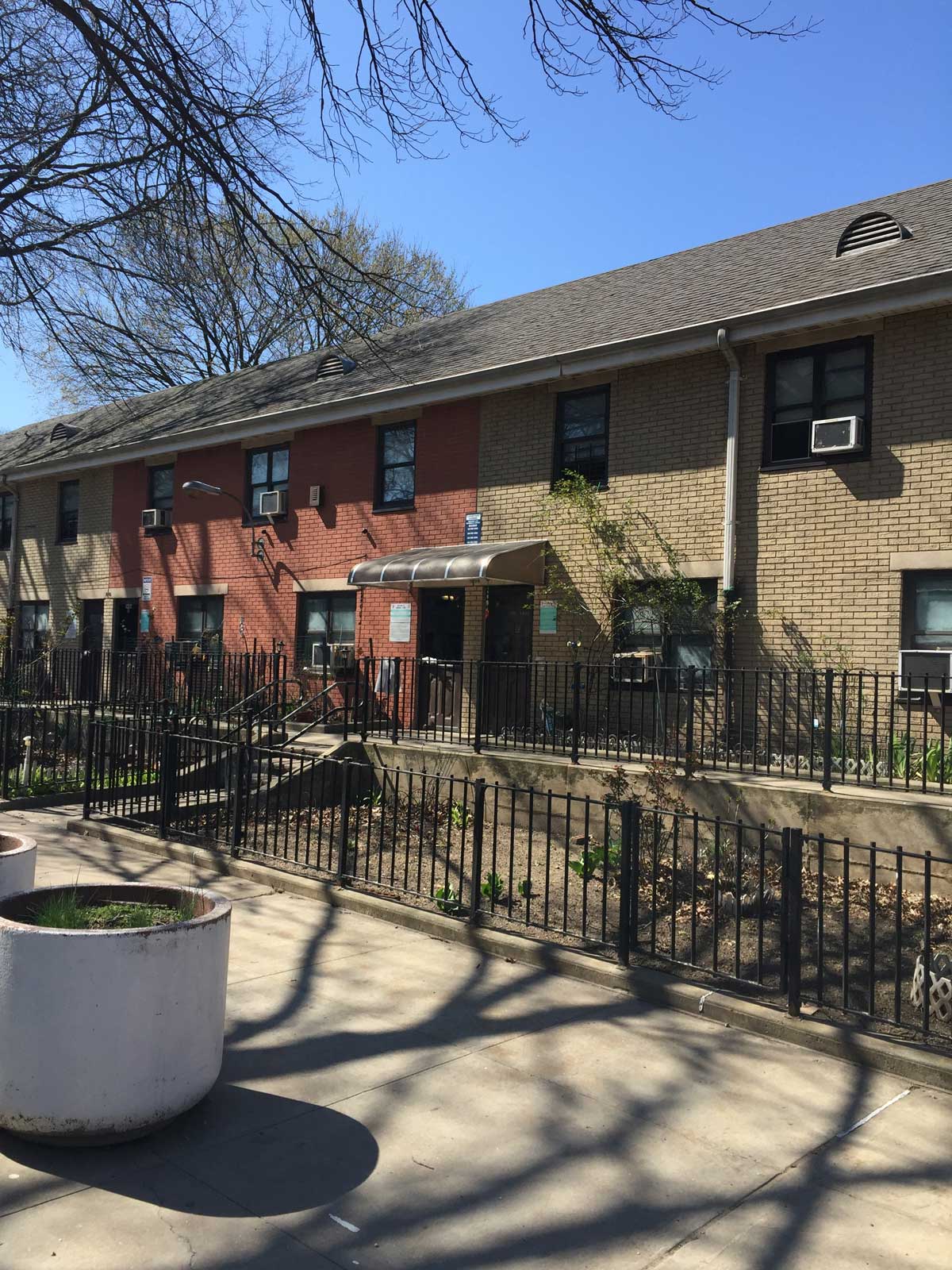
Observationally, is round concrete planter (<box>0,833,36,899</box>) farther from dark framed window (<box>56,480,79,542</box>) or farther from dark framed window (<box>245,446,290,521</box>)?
dark framed window (<box>56,480,79,542</box>)

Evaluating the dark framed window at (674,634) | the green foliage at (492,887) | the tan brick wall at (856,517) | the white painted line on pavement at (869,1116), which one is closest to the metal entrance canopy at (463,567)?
the dark framed window at (674,634)

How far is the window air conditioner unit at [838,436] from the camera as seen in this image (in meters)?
10.8

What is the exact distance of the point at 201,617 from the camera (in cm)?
1930

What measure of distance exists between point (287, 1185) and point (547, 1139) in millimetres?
1061

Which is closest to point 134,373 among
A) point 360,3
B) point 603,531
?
point 603,531

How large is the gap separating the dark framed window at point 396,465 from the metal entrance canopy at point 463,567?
1.52 m

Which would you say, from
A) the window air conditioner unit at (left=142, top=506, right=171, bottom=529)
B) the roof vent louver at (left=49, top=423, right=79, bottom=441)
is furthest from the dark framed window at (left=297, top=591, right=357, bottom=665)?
the roof vent louver at (left=49, top=423, right=79, bottom=441)

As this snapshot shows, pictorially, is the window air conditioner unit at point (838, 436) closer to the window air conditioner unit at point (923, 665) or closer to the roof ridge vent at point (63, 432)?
the window air conditioner unit at point (923, 665)

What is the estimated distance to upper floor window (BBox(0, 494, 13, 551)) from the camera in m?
24.6

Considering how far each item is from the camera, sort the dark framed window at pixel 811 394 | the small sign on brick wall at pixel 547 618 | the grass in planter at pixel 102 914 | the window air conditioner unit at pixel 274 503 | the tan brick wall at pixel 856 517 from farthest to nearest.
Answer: the window air conditioner unit at pixel 274 503
the small sign on brick wall at pixel 547 618
the dark framed window at pixel 811 394
the tan brick wall at pixel 856 517
the grass in planter at pixel 102 914

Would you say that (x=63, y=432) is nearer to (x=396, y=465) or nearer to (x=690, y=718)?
(x=396, y=465)

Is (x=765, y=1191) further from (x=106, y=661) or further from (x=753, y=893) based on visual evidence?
(x=106, y=661)

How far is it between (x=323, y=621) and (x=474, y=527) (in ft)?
12.0

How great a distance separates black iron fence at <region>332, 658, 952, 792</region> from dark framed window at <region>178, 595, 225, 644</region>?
5.44 m
